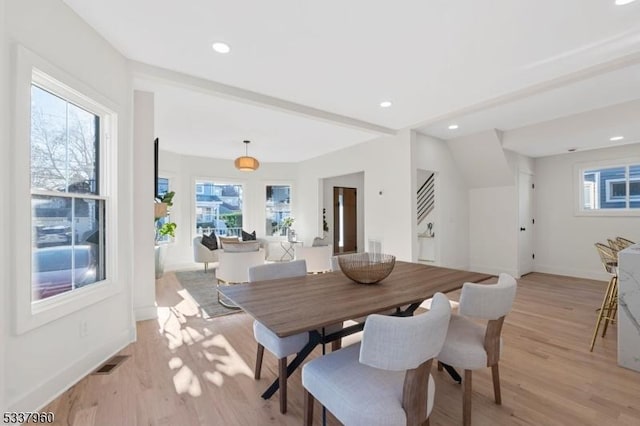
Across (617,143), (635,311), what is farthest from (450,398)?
(617,143)

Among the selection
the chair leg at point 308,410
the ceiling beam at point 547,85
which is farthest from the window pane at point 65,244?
the ceiling beam at point 547,85

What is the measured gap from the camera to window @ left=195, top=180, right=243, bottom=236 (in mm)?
7219

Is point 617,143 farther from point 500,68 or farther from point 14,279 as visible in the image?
point 14,279

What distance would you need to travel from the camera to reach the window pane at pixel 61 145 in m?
1.94

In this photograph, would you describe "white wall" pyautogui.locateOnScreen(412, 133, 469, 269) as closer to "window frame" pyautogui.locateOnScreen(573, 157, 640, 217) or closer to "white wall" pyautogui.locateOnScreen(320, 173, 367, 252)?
"window frame" pyautogui.locateOnScreen(573, 157, 640, 217)

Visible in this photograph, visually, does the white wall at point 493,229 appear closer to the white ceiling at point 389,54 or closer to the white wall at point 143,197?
the white ceiling at point 389,54

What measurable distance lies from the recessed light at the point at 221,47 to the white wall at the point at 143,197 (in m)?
1.31

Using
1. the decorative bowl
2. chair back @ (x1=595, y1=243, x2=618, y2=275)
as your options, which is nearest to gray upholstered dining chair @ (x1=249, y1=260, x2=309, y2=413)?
the decorative bowl

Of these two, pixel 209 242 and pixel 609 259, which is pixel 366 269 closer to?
pixel 609 259

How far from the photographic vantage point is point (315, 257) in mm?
4898

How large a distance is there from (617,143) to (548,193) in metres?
1.40

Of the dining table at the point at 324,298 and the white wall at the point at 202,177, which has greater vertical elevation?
the white wall at the point at 202,177

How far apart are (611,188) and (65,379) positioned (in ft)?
26.7

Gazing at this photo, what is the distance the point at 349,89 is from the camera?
3.34 meters
